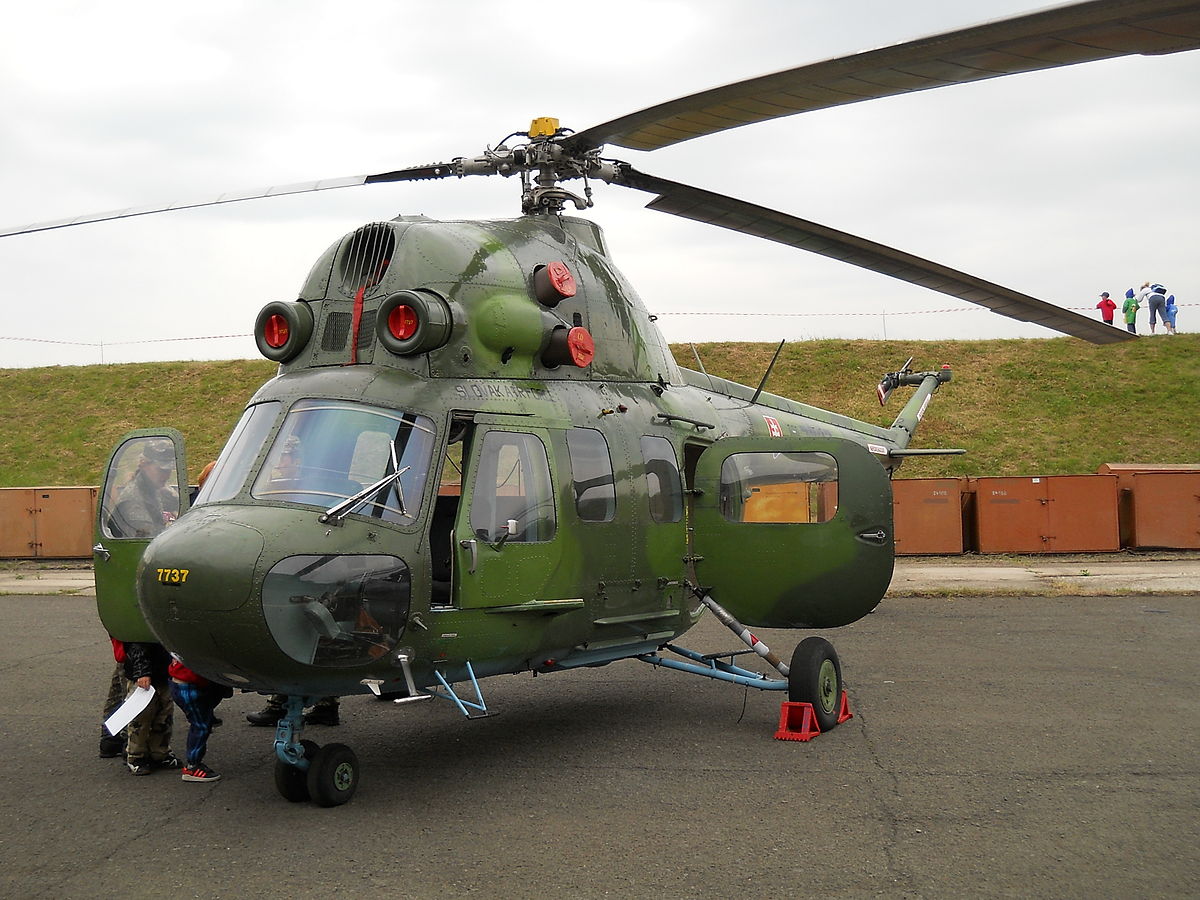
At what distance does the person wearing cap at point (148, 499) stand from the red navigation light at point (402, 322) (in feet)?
6.23

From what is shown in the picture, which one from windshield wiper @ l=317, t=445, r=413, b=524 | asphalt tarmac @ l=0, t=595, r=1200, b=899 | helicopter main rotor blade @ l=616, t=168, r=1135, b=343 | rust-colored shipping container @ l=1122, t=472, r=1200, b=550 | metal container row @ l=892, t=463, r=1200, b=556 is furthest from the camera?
metal container row @ l=892, t=463, r=1200, b=556

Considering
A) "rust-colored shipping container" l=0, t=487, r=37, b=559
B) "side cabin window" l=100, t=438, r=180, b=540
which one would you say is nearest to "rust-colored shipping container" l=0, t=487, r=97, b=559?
"rust-colored shipping container" l=0, t=487, r=37, b=559

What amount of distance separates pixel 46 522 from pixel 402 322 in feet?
62.7

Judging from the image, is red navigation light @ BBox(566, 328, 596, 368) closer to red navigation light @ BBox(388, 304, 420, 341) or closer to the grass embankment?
red navigation light @ BBox(388, 304, 420, 341)

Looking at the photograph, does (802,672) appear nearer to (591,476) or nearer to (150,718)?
Answer: (591,476)

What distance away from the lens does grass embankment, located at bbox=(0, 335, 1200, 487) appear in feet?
95.1

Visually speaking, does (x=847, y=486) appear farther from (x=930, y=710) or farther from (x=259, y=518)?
(x=259, y=518)

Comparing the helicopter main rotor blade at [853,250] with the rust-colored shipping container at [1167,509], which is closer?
the helicopter main rotor blade at [853,250]

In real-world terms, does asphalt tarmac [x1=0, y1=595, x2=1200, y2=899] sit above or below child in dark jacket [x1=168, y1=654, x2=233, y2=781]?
below

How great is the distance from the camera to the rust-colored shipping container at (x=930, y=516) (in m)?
21.2

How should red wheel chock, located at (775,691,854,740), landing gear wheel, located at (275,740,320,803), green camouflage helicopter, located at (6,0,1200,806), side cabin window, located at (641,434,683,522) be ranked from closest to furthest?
1. green camouflage helicopter, located at (6,0,1200,806)
2. landing gear wheel, located at (275,740,320,803)
3. red wheel chock, located at (775,691,854,740)
4. side cabin window, located at (641,434,683,522)

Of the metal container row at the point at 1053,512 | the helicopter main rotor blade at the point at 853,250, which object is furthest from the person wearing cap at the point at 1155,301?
the helicopter main rotor blade at the point at 853,250

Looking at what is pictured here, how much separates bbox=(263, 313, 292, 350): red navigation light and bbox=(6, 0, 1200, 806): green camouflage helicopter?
2cm

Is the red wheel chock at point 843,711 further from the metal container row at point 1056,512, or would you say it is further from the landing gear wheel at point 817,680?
the metal container row at point 1056,512
